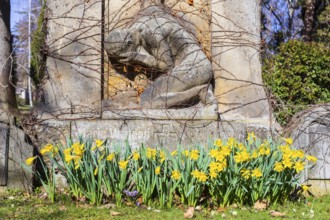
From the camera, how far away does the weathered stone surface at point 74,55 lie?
4.85 m

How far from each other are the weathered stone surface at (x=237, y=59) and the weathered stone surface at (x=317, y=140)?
18.8 inches

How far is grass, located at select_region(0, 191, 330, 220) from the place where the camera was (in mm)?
3396

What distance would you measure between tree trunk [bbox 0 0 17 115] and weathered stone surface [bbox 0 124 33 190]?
89 cm

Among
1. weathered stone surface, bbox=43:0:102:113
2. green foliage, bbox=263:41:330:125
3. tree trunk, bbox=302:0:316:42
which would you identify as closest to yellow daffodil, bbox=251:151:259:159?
weathered stone surface, bbox=43:0:102:113

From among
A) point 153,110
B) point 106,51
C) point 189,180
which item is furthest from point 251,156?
point 106,51

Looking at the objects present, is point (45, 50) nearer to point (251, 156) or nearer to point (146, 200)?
point (146, 200)

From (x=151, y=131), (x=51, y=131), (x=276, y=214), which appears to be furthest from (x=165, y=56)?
(x=276, y=214)

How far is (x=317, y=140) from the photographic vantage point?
4.53 meters

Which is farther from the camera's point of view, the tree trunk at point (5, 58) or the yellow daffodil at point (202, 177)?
the tree trunk at point (5, 58)

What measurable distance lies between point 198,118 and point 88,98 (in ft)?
4.16

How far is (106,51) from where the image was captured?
5.06 metres

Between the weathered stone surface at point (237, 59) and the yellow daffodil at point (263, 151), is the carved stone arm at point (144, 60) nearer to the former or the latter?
the weathered stone surface at point (237, 59)

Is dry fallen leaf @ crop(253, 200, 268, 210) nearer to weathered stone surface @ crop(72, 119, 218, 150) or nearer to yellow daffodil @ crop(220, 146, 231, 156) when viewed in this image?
yellow daffodil @ crop(220, 146, 231, 156)

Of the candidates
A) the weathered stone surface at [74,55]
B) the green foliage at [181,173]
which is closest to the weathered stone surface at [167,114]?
the weathered stone surface at [74,55]
